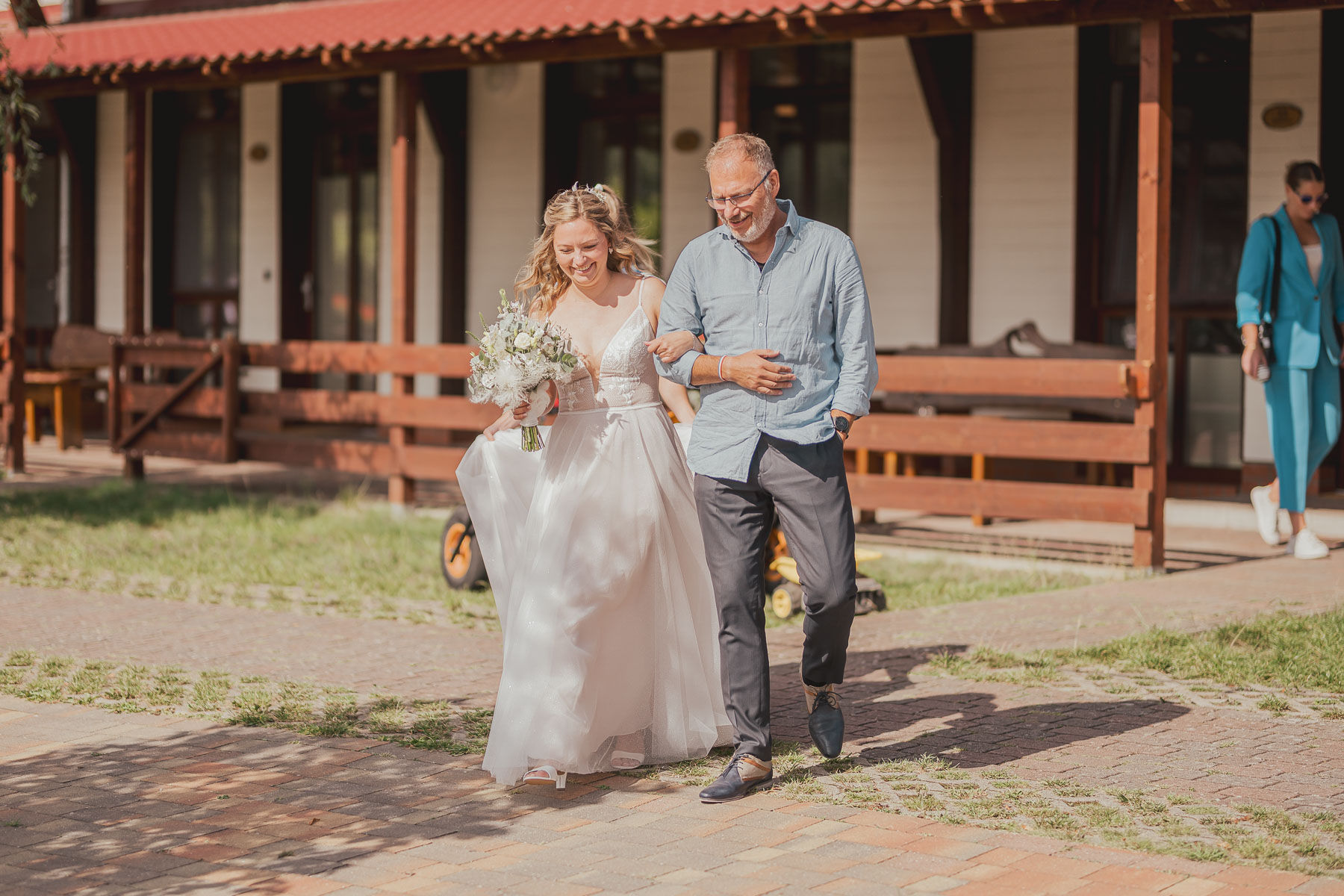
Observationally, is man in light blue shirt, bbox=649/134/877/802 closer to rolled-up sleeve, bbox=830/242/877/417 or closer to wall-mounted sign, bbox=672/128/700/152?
rolled-up sleeve, bbox=830/242/877/417

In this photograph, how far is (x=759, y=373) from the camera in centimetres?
489

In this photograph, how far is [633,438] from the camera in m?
5.40

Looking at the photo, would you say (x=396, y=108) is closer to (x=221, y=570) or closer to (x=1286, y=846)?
(x=221, y=570)

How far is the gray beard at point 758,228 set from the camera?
496cm

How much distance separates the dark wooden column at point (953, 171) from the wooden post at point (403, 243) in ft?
12.2

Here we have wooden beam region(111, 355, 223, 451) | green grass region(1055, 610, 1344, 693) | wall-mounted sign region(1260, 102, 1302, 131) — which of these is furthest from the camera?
wooden beam region(111, 355, 223, 451)

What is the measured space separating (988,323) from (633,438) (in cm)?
752

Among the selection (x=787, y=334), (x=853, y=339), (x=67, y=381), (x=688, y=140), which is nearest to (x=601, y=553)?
(x=787, y=334)

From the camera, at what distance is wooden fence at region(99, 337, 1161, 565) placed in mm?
9055

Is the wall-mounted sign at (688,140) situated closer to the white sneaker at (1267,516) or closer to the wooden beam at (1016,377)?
the wooden beam at (1016,377)

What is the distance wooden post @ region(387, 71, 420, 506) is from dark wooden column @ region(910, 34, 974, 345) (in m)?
3.73

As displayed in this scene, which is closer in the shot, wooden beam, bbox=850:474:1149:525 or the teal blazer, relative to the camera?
wooden beam, bbox=850:474:1149:525

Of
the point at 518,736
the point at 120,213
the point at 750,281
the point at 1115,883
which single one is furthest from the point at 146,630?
the point at 120,213

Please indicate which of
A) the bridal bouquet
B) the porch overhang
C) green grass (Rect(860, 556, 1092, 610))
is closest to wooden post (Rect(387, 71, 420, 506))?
the porch overhang
